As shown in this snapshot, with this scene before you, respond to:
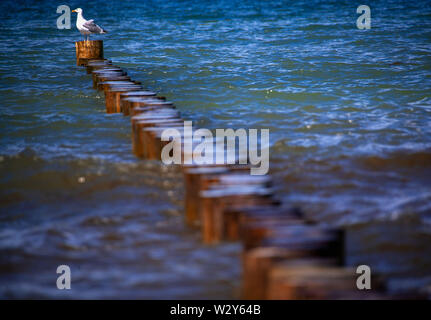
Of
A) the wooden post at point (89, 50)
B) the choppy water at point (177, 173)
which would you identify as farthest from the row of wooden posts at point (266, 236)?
the wooden post at point (89, 50)

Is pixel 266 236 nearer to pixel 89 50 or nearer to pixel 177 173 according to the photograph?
pixel 177 173

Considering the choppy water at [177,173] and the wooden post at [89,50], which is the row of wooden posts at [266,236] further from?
the wooden post at [89,50]

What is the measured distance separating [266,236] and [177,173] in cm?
272

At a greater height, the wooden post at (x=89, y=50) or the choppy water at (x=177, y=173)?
the wooden post at (x=89, y=50)

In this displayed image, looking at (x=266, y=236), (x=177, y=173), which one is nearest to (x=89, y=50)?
(x=177, y=173)

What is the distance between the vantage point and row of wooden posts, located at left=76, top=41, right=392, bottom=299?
310 cm

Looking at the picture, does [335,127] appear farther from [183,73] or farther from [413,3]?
[413,3]

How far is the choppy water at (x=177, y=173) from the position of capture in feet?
14.1

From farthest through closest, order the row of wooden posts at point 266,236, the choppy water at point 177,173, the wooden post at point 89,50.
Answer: the wooden post at point 89,50, the choppy water at point 177,173, the row of wooden posts at point 266,236

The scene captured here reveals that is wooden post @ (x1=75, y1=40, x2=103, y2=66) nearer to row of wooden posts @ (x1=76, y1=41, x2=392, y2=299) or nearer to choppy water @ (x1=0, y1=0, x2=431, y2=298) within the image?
choppy water @ (x1=0, y1=0, x2=431, y2=298)

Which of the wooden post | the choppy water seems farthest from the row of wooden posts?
the wooden post

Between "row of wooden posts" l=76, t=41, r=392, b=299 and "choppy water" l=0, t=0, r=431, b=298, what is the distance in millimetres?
403

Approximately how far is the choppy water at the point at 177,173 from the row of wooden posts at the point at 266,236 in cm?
40

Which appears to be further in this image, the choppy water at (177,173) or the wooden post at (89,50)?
the wooden post at (89,50)
